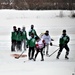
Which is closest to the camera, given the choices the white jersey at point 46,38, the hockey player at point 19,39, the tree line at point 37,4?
the white jersey at point 46,38

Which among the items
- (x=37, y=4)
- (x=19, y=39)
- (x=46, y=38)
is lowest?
(x=19, y=39)

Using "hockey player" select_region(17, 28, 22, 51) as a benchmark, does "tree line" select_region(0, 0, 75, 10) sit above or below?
above

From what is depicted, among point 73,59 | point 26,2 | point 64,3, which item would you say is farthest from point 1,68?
point 26,2

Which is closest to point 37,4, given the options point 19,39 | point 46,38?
point 19,39

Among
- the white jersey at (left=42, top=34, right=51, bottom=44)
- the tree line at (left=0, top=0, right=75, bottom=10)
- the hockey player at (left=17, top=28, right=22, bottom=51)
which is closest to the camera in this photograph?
the white jersey at (left=42, top=34, right=51, bottom=44)

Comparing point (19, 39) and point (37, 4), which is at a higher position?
point (37, 4)

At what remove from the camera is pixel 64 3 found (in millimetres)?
74625

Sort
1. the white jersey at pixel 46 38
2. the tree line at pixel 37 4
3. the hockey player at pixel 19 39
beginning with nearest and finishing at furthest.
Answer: the white jersey at pixel 46 38, the hockey player at pixel 19 39, the tree line at pixel 37 4

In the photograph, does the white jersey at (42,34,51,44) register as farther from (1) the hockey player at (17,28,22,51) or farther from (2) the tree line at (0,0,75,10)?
(2) the tree line at (0,0,75,10)

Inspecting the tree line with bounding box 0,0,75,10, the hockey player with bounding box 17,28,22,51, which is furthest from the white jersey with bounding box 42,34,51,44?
the tree line with bounding box 0,0,75,10

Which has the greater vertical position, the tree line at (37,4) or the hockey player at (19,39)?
the tree line at (37,4)

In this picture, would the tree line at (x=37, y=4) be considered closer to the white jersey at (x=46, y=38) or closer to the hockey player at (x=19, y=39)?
the hockey player at (x=19, y=39)

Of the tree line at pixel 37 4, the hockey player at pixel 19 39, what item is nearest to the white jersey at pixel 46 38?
the hockey player at pixel 19 39

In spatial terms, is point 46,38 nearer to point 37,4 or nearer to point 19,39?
point 19,39
